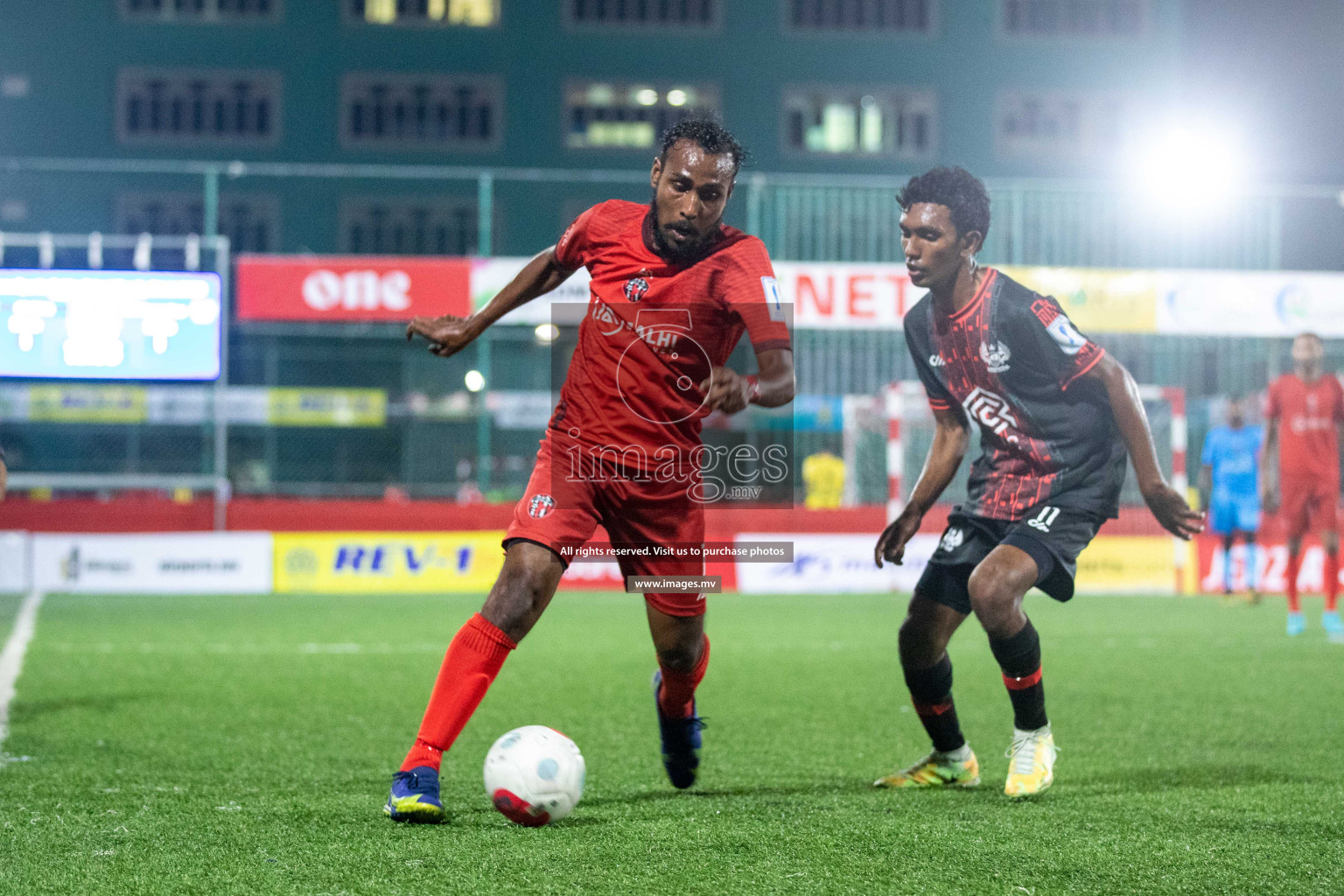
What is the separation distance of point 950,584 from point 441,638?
6273mm

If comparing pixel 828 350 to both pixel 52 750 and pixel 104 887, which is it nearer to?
pixel 52 750

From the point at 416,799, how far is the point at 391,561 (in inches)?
467

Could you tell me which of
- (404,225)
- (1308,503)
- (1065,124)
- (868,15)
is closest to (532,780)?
(1308,503)

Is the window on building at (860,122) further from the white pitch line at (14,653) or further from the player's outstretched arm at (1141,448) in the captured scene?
the player's outstretched arm at (1141,448)

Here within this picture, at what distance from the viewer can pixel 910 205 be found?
4.55 meters

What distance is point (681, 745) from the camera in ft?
14.7

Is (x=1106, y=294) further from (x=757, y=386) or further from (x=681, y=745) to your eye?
(x=757, y=386)

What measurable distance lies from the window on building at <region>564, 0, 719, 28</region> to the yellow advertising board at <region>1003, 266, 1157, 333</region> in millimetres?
19457

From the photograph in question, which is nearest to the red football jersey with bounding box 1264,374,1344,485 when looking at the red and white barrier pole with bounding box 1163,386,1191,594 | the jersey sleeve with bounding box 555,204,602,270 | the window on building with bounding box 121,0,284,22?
the red and white barrier pole with bounding box 1163,386,1191,594

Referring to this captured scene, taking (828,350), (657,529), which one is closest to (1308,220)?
(828,350)

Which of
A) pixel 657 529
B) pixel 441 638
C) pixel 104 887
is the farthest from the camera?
pixel 441 638

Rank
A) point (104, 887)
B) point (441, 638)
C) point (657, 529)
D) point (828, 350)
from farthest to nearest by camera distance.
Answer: point (828, 350)
point (441, 638)
point (657, 529)
point (104, 887)

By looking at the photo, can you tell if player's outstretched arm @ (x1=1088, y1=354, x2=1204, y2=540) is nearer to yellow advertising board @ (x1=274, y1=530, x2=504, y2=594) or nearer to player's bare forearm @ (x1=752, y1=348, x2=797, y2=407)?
player's bare forearm @ (x1=752, y1=348, x2=797, y2=407)

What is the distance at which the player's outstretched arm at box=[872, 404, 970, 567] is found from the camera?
4.74 metres
